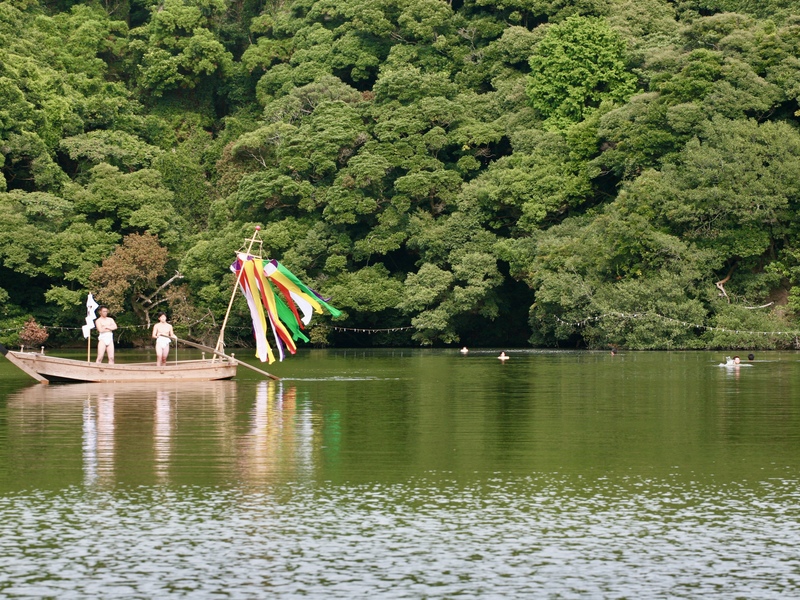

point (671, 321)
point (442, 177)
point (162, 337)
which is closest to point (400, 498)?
point (162, 337)

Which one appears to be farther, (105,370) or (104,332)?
(104,332)

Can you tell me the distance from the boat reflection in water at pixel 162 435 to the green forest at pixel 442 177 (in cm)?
3173

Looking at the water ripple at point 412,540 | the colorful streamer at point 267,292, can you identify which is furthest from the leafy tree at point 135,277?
the water ripple at point 412,540

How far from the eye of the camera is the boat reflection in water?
19906 mm

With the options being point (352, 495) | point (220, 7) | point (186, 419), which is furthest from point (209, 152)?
point (352, 495)

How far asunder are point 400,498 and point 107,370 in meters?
22.4

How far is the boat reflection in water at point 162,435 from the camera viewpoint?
19.9m

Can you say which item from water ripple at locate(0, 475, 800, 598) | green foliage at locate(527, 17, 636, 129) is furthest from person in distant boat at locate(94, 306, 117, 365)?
green foliage at locate(527, 17, 636, 129)

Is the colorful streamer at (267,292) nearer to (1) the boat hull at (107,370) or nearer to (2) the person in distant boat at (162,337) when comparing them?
(1) the boat hull at (107,370)

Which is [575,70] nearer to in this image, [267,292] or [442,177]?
[442,177]

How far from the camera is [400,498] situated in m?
17.8

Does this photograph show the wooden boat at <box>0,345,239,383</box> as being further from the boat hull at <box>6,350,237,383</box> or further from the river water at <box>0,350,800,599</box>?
the river water at <box>0,350,800,599</box>

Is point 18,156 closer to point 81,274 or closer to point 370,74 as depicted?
point 81,274

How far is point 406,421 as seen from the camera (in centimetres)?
2761
